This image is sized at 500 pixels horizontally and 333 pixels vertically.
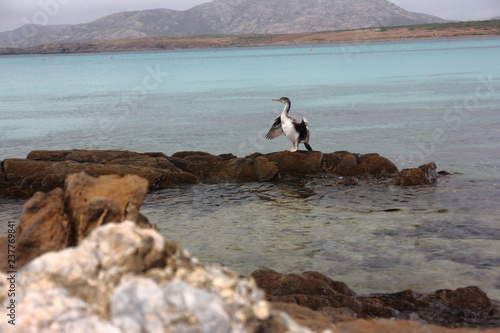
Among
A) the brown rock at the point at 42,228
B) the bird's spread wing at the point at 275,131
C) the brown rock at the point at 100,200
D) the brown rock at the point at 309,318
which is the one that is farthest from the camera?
the bird's spread wing at the point at 275,131

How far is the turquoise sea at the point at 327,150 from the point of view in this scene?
11182 mm

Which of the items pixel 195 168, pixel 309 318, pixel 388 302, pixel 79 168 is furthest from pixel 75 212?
pixel 195 168

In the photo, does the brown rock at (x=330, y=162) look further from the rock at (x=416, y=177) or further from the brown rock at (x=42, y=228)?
the brown rock at (x=42, y=228)

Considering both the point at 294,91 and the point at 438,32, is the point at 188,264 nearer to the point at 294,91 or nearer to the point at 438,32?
the point at 294,91

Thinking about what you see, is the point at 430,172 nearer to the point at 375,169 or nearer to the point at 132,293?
the point at 375,169

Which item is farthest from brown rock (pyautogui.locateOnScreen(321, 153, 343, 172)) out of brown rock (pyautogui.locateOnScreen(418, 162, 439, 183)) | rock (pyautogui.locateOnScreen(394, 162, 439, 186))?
brown rock (pyautogui.locateOnScreen(418, 162, 439, 183))

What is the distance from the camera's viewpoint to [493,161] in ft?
65.5

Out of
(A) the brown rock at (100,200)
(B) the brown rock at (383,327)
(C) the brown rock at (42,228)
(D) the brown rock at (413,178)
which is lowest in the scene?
(D) the brown rock at (413,178)

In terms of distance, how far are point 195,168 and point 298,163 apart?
11.1 ft

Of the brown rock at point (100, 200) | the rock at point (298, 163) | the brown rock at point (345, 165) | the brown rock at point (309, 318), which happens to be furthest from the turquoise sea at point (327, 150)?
the brown rock at point (100, 200)

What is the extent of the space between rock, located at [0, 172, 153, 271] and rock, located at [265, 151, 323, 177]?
12.3 metres

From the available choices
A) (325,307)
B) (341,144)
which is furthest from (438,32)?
(325,307)

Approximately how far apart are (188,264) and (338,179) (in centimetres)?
1378

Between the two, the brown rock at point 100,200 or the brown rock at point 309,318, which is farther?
the brown rock at point 100,200
